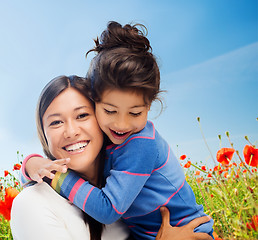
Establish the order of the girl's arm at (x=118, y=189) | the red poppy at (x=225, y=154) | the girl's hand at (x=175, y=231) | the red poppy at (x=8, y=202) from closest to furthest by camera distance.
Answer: the girl's arm at (x=118, y=189) < the girl's hand at (x=175, y=231) < the red poppy at (x=225, y=154) < the red poppy at (x=8, y=202)

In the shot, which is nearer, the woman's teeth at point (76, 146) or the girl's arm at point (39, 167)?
the girl's arm at point (39, 167)

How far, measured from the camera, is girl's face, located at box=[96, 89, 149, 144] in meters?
1.72

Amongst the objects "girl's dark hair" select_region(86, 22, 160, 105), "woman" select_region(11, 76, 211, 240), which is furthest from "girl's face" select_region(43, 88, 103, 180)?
"girl's dark hair" select_region(86, 22, 160, 105)

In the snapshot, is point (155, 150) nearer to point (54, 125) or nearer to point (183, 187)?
point (183, 187)

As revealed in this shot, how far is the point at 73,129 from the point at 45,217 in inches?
19.4

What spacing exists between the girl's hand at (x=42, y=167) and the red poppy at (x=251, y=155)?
1042 mm

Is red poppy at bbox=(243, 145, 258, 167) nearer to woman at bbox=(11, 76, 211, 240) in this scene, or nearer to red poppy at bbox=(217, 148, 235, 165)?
red poppy at bbox=(217, 148, 235, 165)

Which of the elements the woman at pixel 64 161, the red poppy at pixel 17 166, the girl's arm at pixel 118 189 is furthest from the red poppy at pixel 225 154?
the red poppy at pixel 17 166

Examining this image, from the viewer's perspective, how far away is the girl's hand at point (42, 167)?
170 cm

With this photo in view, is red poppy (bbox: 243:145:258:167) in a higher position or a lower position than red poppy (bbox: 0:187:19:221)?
higher

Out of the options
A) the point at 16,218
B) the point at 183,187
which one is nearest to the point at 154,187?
the point at 183,187

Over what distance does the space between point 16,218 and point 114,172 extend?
597mm

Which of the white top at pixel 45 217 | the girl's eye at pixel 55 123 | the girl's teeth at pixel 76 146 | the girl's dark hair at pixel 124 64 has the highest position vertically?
the girl's dark hair at pixel 124 64

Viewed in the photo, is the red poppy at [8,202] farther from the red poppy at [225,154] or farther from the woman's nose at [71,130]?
the red poppy at [225,154]
